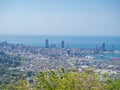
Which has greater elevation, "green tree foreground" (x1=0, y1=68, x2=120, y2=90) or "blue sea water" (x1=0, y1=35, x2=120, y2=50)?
"green tree foreground" (x1=0, y1=68, x2=120, y2=90)

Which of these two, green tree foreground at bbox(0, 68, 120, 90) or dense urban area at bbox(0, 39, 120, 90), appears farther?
dense urban area at bbox(0, 39, 120, 90)

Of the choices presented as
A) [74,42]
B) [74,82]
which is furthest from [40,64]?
[74,42]

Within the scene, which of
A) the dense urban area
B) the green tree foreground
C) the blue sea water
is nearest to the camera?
the green tree foreground

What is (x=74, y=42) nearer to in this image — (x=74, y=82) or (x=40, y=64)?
(x=40, y=64)

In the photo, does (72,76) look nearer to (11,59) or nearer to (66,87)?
(66,87)

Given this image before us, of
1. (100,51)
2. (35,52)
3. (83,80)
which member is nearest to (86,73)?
(83,80)

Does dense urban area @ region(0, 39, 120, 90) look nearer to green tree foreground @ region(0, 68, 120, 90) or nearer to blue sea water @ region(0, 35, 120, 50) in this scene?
green tree foreground @ region(0, 68, 120, 90)

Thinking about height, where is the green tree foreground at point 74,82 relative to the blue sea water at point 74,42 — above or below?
above

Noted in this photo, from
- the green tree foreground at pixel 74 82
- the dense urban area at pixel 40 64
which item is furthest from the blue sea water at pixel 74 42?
the green tree foreground at pixel 74 82

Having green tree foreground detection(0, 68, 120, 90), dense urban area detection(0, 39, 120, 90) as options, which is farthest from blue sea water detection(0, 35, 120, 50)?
green tree foreground detection(0, 68, 120, 90)

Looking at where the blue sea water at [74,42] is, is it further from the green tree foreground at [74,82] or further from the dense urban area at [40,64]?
the green tree foreground at [74,82]

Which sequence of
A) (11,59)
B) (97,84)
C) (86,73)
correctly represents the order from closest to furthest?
(97,84) < (86,73) < (11,59)
